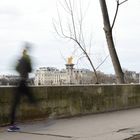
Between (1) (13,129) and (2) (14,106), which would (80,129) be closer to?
(1) (13,129)

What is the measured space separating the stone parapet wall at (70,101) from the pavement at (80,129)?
11.9 inches

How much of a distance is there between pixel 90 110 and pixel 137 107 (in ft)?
11.9

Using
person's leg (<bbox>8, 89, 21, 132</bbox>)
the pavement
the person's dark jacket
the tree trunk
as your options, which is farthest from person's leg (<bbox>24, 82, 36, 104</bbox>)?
the tree trunk

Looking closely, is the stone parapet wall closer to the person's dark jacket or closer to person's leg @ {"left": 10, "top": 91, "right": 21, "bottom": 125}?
person's leg @ {"left": 10, "top": 91, "right": 21, "bottom": 125}

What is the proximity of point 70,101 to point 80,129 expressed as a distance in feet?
9.91

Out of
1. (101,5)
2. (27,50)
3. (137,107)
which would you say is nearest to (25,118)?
(27,50)

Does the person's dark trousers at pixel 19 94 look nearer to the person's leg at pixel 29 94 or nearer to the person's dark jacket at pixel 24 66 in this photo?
the person's leg at pixel 29 94

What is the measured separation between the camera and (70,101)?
14602 mm

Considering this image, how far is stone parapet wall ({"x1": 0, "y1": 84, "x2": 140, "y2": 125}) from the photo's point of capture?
12.2 meters

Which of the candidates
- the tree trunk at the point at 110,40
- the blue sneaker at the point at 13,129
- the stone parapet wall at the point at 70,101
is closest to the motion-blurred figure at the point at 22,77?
the blue sneaker at the point at 13,129

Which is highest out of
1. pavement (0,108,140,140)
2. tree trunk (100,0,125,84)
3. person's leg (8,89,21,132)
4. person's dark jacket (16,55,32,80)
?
tree trunk (100,0,125,84)

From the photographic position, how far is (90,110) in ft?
51.3

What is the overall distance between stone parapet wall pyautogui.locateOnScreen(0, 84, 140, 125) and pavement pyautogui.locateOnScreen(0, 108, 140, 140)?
30cm

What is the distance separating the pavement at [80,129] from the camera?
33.7 ft
